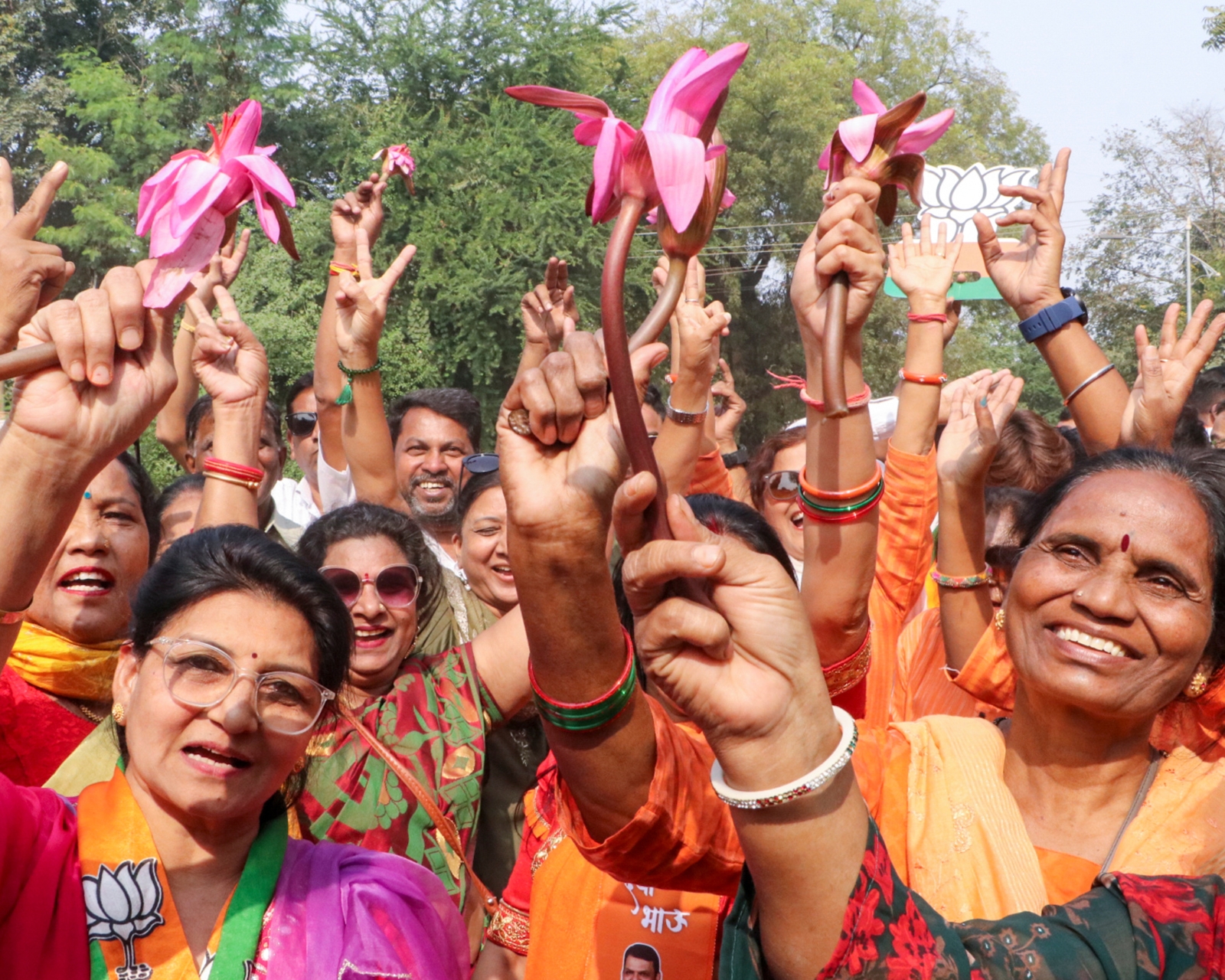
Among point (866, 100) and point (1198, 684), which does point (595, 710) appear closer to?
point (866, 100)

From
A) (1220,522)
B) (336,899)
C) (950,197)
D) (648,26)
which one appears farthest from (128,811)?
(648,26)

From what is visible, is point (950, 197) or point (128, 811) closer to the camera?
point (128, 811)

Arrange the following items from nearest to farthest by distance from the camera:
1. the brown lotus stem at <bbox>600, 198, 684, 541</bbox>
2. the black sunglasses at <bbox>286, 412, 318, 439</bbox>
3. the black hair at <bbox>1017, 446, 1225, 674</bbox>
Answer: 1. the brown lotus stem at <bbox>600, 198, 684, 541</bbox>
2. the black hair at <bbox>1017, 446, 1225, 674</bbox>
3. the black sunglasses at <bbox>286, 412, 318, 439</bbox>

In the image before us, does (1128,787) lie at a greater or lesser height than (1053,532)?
lesser

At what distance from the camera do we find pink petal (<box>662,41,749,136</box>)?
120 centimetres

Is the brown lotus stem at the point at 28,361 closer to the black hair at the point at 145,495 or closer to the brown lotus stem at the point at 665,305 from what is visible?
the brown lotus stem at the point at 665,305

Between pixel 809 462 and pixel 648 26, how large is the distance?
1142 inches

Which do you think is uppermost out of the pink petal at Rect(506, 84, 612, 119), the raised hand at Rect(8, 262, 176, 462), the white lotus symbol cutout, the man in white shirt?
the pink petal at Rect(506, 84, 612, 119)

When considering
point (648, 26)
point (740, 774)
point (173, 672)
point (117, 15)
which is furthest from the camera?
point (648, 26)

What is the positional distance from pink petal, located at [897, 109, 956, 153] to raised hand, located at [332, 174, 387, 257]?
252 centimetres

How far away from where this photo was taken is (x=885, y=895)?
1.29 meters

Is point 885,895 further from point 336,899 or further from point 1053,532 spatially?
point 336,899

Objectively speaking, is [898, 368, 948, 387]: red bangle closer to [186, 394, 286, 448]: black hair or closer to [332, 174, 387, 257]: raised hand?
[332, 174, 387, 257]: raised hand

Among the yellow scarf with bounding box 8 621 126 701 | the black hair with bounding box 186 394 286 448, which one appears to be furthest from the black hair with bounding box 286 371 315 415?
the yellow scarf with bounding box 8 621 126 701
